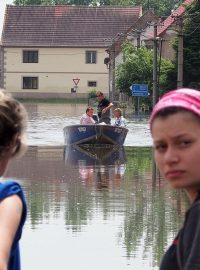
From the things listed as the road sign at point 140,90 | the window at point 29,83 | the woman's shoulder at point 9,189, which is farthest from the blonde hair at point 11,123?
the window at point 29,83

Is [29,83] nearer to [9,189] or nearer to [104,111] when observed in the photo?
[104,111]

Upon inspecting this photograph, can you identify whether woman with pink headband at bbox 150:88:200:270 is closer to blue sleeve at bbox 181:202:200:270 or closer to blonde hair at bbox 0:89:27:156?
blue sleeve at bbox 181:202:200:270

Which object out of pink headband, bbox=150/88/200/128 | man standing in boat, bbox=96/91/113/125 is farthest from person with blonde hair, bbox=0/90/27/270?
man standing in boat, bbox=96/91/113/125

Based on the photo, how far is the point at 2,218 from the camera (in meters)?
2.96

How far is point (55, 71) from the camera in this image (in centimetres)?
10219

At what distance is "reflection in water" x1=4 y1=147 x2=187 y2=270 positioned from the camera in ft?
36.1

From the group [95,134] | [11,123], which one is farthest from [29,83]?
[11,123]

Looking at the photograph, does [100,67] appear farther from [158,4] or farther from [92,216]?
[92,216]

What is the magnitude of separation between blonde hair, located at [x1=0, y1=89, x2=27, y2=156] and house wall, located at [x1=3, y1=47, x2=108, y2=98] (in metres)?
97.2

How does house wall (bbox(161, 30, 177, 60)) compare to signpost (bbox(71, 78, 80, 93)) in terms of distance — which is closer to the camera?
house wall (bbox(161, 30, 177, 60))

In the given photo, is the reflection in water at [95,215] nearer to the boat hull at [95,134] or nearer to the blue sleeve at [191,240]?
the boat hull at [95,134]

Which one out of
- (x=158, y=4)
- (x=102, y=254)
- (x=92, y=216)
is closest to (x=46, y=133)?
(x=92, y=216)

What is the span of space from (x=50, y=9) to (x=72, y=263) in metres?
94.3

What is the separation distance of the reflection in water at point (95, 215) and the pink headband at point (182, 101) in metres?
7.38
